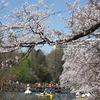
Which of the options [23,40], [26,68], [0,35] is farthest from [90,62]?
[26,68]

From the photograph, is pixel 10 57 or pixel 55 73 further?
pixel 55 73

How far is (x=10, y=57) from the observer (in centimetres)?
641

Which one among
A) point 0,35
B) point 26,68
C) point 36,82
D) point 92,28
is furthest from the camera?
point 36,82

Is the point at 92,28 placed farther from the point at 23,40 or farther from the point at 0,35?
the point at 0,35

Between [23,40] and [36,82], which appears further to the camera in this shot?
[36,82]

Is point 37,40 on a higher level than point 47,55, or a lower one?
lower

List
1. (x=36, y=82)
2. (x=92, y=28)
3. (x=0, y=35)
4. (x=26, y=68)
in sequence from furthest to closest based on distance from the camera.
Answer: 1. (x=36, y=82)
2. (x=26, y=68)
3. (x=0, y=35)
4. (x=92, y=28)

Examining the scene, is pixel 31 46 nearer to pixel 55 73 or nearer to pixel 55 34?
pixel 55 34

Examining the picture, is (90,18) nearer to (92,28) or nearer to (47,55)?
(92,28)

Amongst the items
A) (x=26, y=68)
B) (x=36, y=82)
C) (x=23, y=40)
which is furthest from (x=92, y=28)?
(x=36, y=82)

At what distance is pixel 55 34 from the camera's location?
6195 mm

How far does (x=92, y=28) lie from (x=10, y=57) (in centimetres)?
178

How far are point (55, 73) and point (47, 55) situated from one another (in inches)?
306

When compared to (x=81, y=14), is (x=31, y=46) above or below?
below
